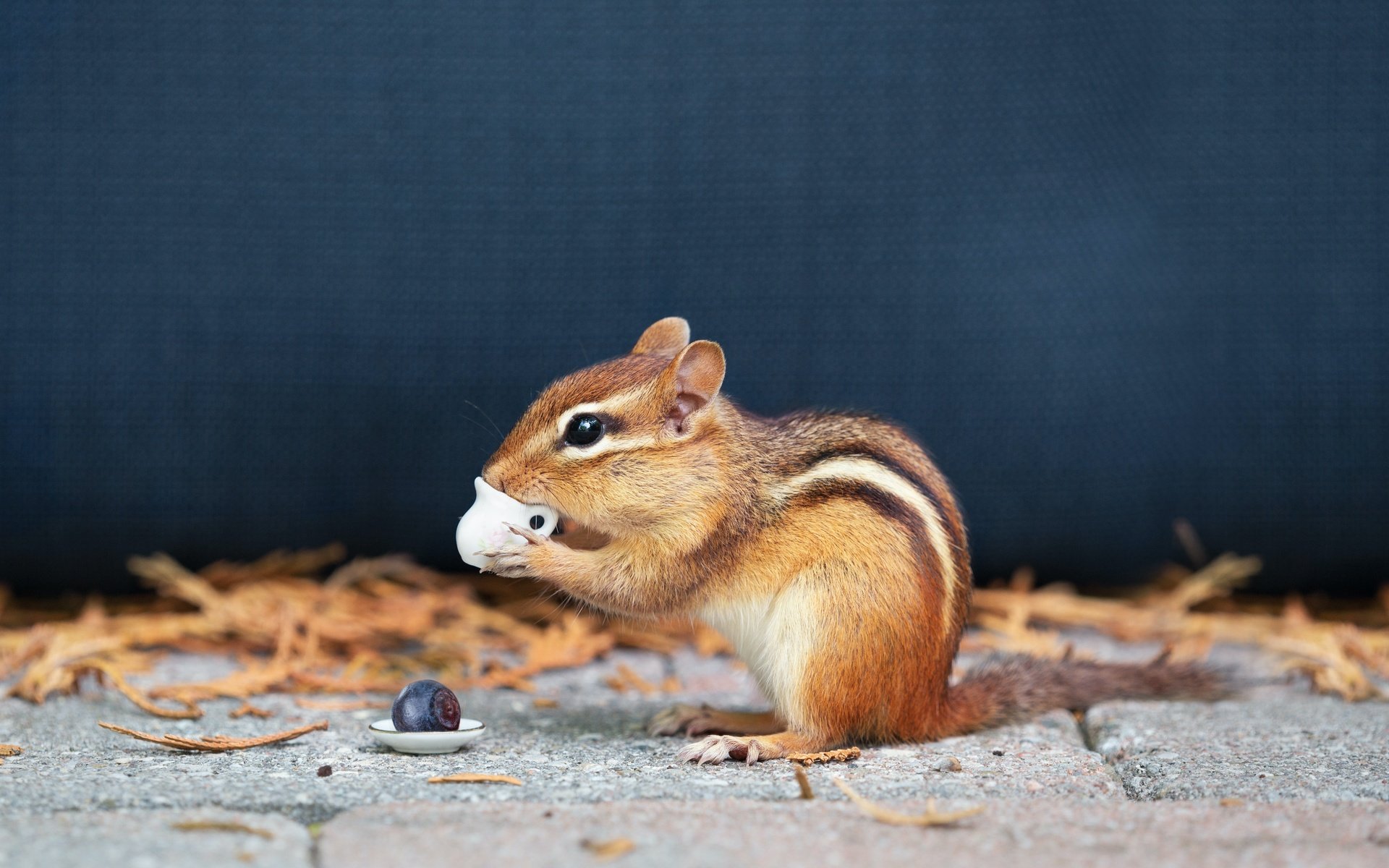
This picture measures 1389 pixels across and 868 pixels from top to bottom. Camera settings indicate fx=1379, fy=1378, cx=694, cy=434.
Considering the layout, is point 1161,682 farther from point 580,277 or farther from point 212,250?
point 212,250

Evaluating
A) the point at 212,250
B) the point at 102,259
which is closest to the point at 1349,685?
the point at 212,250

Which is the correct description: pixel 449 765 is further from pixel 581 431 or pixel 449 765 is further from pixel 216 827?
pixel 581 431

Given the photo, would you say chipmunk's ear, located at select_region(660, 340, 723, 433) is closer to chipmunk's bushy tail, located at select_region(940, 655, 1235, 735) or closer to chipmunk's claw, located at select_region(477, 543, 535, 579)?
chipmunk's claw, located at select_region(477, 543, 535, 579)

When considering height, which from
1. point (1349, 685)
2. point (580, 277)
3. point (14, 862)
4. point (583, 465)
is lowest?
point (1349, 685)

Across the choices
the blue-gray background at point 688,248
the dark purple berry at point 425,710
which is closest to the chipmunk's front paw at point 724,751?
the dark purple berry at point 425,710

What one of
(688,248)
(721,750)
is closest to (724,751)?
(721,750)

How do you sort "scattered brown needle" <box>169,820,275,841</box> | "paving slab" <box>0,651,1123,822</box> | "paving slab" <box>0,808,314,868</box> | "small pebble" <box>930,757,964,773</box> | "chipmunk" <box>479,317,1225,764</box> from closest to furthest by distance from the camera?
"paving slab" <box>0,808,314,868</box>, "scattered brown needle" <box>169,820,275,841</box>, "paving slab" <box>0,651,1123,822</box>, "small pebble" <box>930,757,964,773</box>, "chipmunk" <box>479,317,1225,764</box>

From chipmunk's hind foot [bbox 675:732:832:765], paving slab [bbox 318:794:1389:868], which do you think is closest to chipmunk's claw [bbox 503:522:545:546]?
chipmunk's hind foot [bbox 675:732:832:765]
